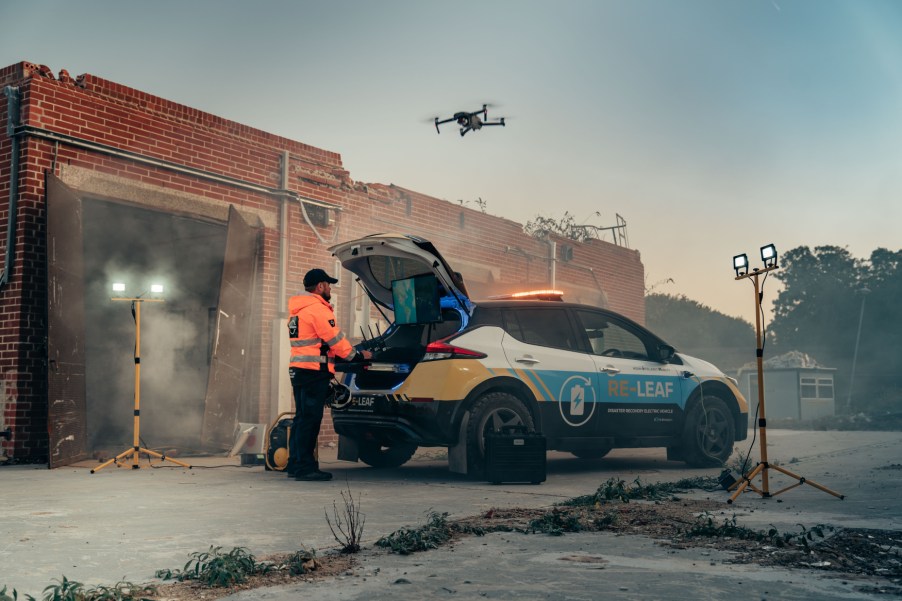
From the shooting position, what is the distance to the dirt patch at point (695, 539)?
380cm

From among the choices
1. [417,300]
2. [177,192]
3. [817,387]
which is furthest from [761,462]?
[817,387]

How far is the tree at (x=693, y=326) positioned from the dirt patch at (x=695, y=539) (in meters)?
69.2

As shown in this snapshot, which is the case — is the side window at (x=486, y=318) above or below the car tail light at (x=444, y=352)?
above

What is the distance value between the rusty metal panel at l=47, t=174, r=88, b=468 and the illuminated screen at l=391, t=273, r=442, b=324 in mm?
3702

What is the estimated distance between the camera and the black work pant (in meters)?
8.10

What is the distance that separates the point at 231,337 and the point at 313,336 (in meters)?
3.85

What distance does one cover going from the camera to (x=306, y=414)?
8141 millimetres

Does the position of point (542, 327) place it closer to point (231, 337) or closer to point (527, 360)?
point (527, 360)

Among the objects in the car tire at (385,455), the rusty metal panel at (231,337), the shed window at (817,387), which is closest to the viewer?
the car tire at (385,455)

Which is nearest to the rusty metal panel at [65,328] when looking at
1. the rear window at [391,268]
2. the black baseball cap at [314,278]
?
the black baseball cap at [314,278]

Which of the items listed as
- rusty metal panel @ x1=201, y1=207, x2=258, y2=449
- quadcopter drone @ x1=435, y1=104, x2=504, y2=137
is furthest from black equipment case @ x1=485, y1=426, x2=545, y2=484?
quadcopter drone @ x1=435, y1=104, x2=504, y2=137

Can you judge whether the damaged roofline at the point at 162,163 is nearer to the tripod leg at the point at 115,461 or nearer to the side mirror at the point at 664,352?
the tripod leg at the point at 115,461

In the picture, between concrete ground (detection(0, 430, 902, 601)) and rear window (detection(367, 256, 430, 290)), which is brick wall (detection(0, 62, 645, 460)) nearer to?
concrete ground (detection(0, 430, 902, 601))

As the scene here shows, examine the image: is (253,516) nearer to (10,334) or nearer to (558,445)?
(558,445)
